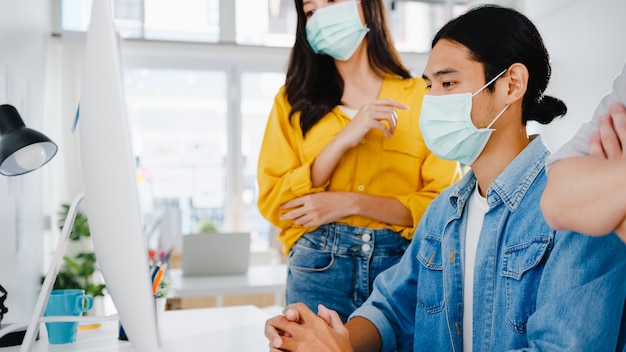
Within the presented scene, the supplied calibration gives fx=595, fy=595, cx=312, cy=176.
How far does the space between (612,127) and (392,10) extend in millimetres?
6010

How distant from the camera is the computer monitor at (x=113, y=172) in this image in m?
0.65

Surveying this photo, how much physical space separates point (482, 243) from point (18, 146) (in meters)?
0.83

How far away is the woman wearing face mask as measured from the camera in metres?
1.51

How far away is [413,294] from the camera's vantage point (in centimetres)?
135

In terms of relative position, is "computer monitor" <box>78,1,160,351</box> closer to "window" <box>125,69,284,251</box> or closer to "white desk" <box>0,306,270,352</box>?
"white desk" <box>0,306,270,352</box>

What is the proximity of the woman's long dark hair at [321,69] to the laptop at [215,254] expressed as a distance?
218 cm

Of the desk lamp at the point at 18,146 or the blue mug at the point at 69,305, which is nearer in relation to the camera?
the desk lamp at the point at 18,146

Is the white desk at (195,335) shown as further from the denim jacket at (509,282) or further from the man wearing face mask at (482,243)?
the denim jacket at (509,282)

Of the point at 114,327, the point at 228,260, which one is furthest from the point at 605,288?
the point at 228,260

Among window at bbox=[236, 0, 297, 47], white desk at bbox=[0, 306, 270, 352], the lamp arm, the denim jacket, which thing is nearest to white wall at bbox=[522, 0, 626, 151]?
window at bbox=[236, 0, 297, 47]

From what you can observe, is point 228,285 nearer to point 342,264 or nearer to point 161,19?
point 342,264

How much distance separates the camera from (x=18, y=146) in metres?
0.89

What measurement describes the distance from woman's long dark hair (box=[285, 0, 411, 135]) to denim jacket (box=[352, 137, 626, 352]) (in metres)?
0.45

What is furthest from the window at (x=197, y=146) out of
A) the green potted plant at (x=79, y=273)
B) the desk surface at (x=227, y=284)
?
the desk surface at (x=227, y=284)
